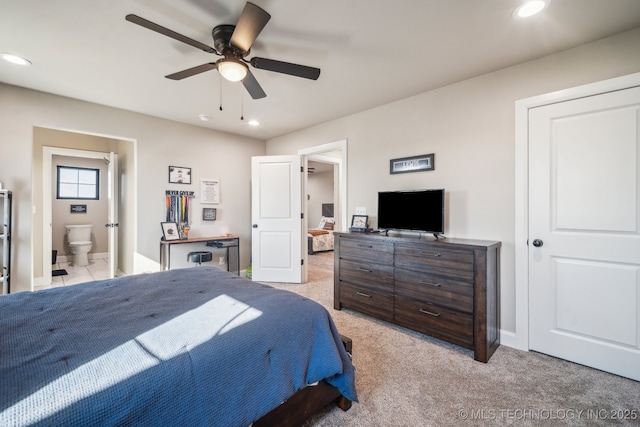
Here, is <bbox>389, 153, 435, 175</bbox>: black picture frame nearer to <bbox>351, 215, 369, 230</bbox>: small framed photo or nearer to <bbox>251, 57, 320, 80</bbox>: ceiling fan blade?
<bbox>351, 215, 369, 230</bbox>: small framed photo

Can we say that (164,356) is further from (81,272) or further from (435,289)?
(81,272)

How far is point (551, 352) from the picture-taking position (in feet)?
7.51

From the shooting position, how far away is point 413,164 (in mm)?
3113

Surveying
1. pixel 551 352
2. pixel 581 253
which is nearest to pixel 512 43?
pixel 581 253

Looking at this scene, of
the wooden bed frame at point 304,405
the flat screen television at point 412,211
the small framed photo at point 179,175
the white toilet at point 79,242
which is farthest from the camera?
the white toilet at point 79,242

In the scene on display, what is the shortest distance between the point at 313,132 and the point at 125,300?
3390 mm

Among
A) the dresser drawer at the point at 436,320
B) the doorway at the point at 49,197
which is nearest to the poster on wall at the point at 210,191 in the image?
the doorway at the point at 49,197

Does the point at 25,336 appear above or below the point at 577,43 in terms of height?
below

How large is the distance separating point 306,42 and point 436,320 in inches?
101

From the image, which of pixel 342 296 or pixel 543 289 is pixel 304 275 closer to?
pixel 342 296

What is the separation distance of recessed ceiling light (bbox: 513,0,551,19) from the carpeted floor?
8.10 ft

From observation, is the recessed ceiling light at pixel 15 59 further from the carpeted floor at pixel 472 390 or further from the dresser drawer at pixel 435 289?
the dresser drawer at pixel 435 289

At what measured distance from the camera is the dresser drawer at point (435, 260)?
2.31m

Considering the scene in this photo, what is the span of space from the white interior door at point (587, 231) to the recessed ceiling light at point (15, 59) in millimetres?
4386
